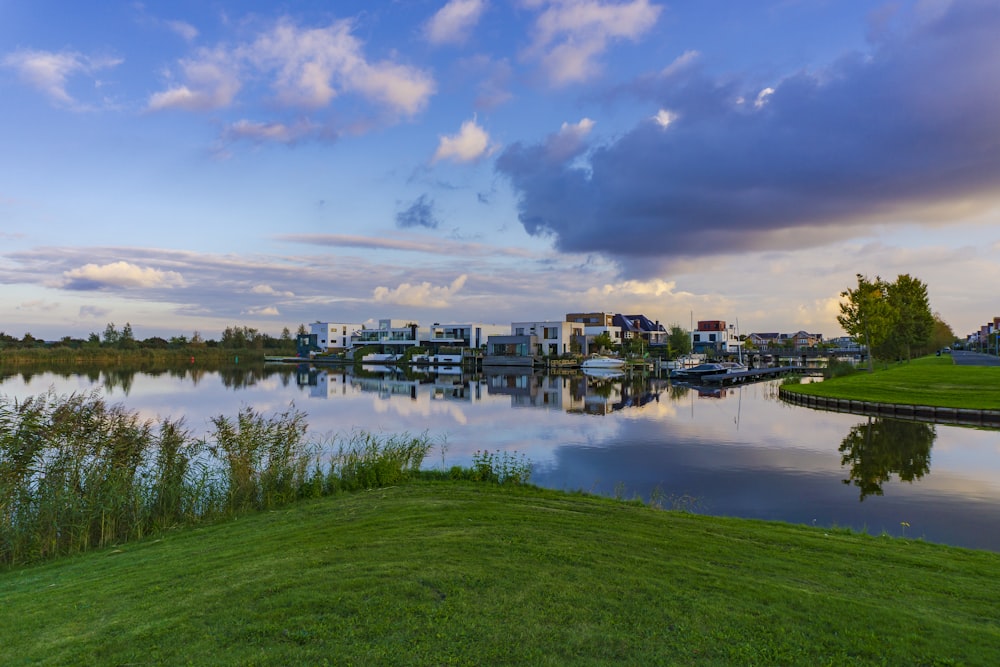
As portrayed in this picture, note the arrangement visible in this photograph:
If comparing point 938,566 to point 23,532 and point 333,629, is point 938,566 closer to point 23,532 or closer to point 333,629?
point 333,629

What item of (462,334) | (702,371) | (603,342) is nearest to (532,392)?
(702,371)

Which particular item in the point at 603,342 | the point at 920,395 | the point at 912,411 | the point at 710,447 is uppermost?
the point at 603,342

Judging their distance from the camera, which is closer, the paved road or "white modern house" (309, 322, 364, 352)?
the paved road

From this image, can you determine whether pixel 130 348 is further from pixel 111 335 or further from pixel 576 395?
pixel 576 395

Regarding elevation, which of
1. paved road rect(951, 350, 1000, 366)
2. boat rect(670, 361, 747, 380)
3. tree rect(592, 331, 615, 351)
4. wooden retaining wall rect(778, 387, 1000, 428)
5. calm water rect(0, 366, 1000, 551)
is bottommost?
calm water rect(0, 366, 1000, 551)

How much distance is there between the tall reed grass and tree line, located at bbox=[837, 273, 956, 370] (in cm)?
4420

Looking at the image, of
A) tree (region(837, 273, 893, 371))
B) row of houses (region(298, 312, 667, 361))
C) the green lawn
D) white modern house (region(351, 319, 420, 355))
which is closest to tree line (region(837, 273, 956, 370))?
tree (region(837, 273, 893, 371))

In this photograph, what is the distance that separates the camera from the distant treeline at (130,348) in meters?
78.3

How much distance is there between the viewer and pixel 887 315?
149 ft

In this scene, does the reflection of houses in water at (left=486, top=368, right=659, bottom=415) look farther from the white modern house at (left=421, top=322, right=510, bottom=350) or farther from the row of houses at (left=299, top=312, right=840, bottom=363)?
the white modern house at (left=421, top=322, right=510, bottom=350)

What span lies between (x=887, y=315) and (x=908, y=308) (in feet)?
33.3

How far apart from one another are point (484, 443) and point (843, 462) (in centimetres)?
1209

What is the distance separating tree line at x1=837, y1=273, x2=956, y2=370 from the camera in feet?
145

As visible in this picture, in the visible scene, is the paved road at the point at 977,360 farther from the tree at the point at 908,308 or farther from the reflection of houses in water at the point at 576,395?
the reflection of houses in water at the point at 576,395
